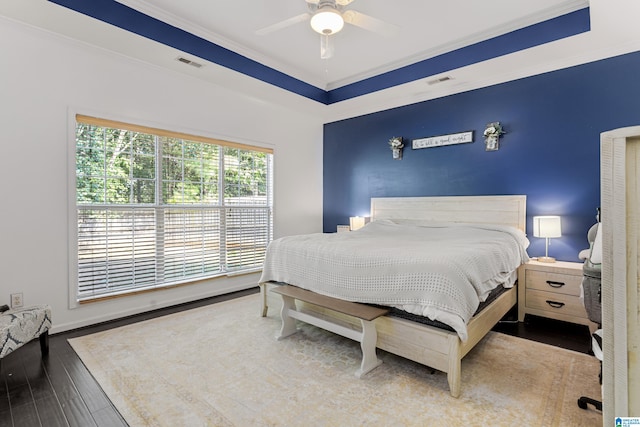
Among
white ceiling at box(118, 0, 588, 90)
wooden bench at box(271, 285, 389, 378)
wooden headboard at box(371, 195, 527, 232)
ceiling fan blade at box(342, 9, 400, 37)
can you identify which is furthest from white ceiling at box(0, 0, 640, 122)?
wooden bench at box(271, 285, 389, 378)

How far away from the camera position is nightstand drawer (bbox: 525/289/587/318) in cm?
290

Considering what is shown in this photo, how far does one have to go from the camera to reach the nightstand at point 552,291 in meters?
2.92

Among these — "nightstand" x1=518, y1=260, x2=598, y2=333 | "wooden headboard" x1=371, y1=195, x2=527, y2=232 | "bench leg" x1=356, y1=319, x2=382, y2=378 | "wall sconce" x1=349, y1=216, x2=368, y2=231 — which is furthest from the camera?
"wall sconce" x1=349, y1=216, x2=368, y2=231

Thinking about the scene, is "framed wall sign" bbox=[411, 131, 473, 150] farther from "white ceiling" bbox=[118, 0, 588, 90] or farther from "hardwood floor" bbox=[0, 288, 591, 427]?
"hardwood floor" bbox=[0, 288, 591, 427]

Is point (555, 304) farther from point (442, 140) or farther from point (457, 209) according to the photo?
point (442, 140)

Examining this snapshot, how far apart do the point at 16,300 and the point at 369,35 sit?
4071mm

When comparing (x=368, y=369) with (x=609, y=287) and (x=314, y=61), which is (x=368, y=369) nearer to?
(x=609, y=287)

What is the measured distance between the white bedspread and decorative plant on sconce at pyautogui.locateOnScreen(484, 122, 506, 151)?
3.47ft

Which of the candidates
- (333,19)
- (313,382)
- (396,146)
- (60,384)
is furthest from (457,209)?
(60,384)

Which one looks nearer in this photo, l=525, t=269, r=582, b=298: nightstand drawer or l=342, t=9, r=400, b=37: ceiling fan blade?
l=342, t=9, r=400, b=37: ceiling fan blade

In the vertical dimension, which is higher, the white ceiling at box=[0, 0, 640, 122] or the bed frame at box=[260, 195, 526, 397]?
the white ceiling at box=[0, 0, 640, 122]

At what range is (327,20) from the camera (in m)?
2.41

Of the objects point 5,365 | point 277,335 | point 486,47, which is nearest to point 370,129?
point 486,47

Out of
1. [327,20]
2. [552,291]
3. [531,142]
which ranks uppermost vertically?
[327,20]
